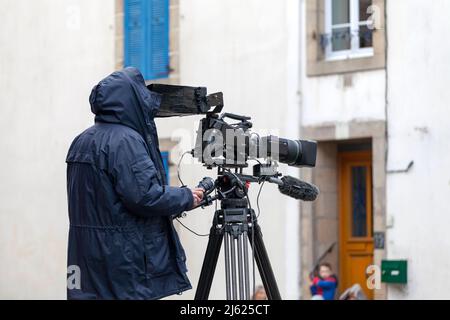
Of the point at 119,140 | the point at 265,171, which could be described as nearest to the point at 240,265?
the point at 265,171

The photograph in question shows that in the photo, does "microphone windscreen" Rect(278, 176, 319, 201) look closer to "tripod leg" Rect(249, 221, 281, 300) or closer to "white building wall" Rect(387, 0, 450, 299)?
"tripod leg" Rect(249, 221, 281, 300)

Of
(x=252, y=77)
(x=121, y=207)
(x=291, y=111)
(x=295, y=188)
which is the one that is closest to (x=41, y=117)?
(x=252, y=77)

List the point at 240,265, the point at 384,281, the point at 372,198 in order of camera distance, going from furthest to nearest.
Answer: the point at 372,198, the point at 384,281, the point at 240,265

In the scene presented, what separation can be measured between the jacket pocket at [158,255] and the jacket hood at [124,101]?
48 centimetres

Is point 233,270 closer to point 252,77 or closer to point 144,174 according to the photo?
point 144,174

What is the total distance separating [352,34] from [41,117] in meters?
4.84

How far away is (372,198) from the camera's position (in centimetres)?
1281

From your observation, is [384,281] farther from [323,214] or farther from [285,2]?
[285,2]

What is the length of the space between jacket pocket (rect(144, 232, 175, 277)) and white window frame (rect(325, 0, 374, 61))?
24.9 ft

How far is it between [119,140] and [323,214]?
7.92m

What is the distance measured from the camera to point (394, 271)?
11.9 meters

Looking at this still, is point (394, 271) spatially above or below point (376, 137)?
below

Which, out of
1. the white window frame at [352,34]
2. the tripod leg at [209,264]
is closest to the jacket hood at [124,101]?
the tripod leg at [209,264]

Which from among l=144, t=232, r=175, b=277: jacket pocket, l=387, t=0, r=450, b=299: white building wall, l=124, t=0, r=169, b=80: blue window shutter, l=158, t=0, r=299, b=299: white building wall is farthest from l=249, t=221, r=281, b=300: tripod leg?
l=124, t=0, r=169, b=80: blue window shutter
